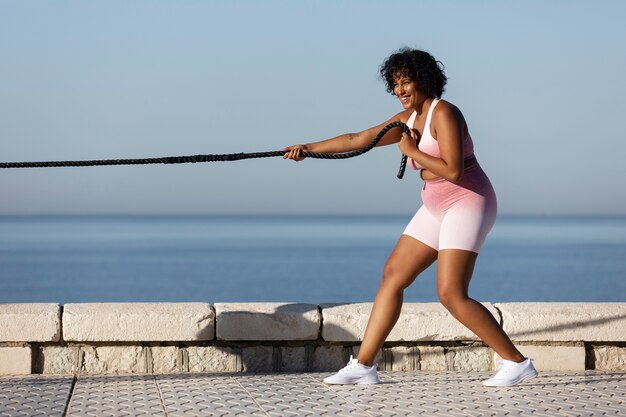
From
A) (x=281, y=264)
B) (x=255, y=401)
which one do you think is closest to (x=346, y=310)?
(x=255, y=401)

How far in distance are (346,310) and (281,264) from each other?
126 ft

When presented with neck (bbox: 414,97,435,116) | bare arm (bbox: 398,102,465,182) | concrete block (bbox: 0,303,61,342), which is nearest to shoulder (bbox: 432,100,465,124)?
bare arm (bbox: 398,102,465,182)

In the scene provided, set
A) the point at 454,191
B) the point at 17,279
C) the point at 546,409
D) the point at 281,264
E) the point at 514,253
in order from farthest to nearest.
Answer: the point at 514,253 < the point at 281,264 < the point at 17,279 < the point at 454,191 < the point at 546,409

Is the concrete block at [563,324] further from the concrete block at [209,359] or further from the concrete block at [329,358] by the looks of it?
the concrete block at [209,359]

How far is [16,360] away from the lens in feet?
19.9

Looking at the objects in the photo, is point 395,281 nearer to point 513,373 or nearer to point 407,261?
point 407,261

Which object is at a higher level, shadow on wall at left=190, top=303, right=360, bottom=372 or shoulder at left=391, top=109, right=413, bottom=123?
shoulder at left=391, top=109, right=413, bottom=123

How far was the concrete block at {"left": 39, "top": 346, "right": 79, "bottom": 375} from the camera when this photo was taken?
6145 mm

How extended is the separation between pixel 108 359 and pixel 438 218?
6.88 feet

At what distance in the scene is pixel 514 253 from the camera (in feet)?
184

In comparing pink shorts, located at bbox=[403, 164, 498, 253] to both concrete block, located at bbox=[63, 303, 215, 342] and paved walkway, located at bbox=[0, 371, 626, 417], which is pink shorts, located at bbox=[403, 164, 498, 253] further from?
concrete block, located at bbox=[63, 303, 215, 342]

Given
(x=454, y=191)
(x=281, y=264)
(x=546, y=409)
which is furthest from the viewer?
(x=281, y=264)

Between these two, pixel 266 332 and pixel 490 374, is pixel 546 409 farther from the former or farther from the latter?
pixel 266 332

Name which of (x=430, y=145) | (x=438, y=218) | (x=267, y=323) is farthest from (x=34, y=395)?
(x=430, y=145)
